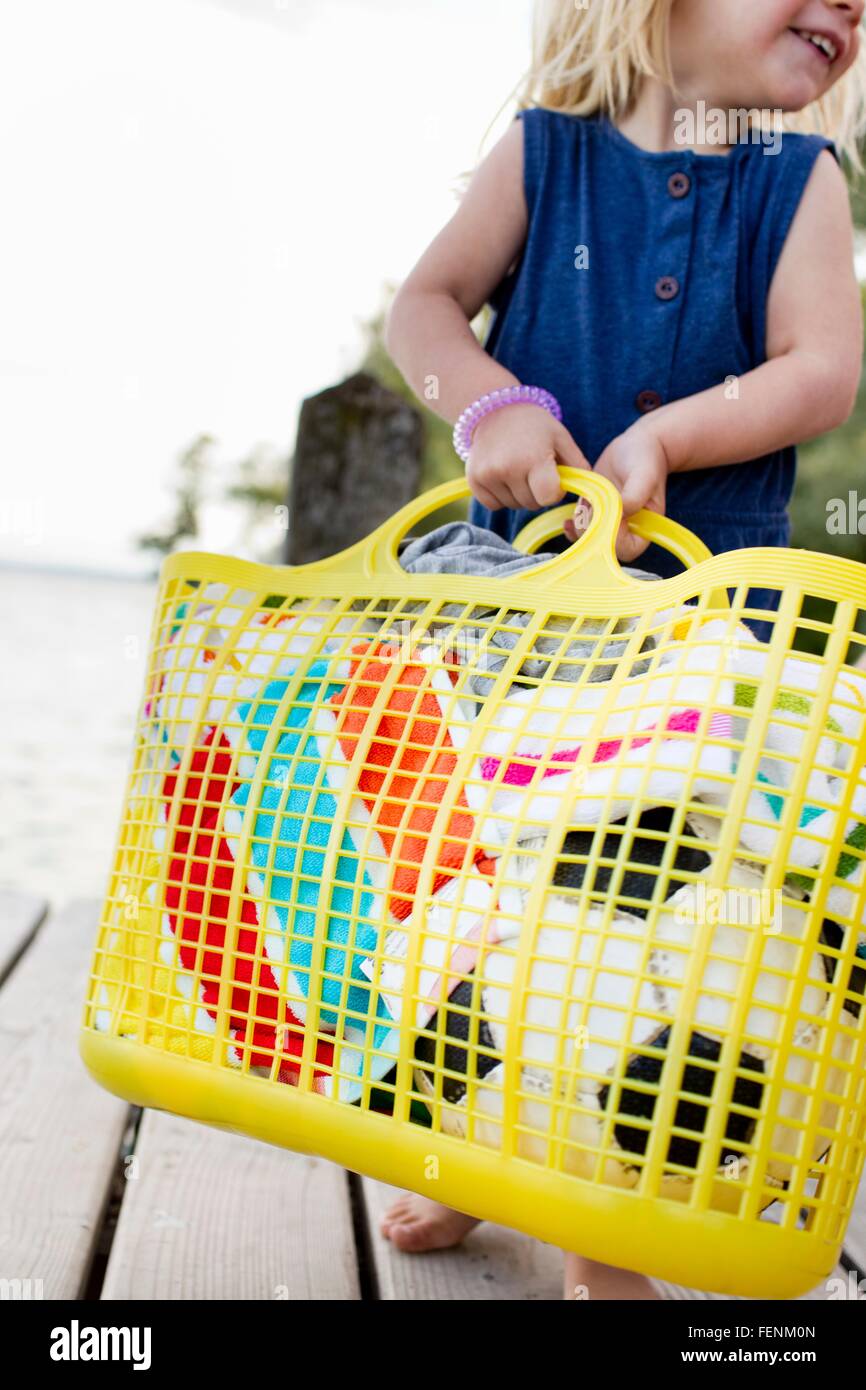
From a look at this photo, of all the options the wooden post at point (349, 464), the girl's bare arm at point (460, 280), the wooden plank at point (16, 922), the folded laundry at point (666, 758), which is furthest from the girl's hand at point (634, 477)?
the wooden plank at point (16, 922)

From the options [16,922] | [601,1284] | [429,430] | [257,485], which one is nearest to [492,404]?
[601,1284]

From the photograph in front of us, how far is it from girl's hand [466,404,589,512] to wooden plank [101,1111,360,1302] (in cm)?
81

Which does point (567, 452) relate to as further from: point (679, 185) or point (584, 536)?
point (679, 185)

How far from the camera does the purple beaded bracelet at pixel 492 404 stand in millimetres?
1225

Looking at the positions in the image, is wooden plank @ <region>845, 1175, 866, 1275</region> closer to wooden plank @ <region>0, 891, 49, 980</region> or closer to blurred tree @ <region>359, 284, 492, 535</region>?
wooden plank @ <region>0, 891, 49, 980</region>

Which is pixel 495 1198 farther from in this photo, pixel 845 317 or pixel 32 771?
pixel 32 771

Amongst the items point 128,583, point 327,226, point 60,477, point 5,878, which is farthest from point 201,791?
point 128,583

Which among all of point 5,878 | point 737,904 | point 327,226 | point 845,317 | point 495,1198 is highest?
point 327,226

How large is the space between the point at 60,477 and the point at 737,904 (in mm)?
22026

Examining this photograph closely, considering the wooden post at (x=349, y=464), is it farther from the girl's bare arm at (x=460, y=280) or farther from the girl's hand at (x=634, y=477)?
the girl's hand at (x=634, y=477)

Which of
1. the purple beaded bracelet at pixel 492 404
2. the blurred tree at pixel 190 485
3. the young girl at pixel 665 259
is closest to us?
the purple beaded bracelet at pixel 492 404

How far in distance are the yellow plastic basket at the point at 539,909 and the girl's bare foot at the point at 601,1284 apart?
1.20 ft

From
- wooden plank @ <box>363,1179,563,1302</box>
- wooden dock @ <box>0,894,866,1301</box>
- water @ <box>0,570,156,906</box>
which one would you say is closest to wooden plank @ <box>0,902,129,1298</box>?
wooden dock @ <box>0,894,866,1301</box>

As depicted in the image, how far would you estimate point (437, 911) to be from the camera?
32.4 inches
